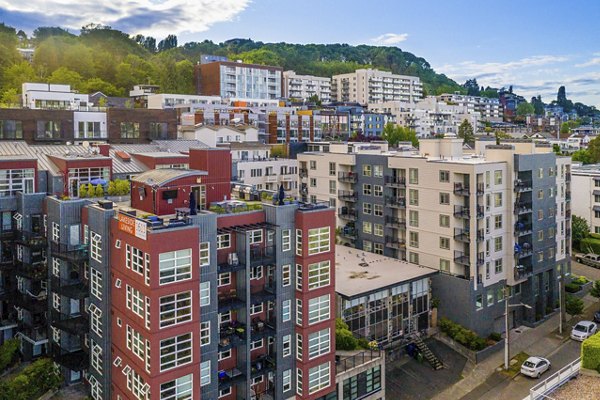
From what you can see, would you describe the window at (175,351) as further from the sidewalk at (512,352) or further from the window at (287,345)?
the sidewalk at (512,352)

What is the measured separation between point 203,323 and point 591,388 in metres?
21.2

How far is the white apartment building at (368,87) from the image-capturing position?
185125mm

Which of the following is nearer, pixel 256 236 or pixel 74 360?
pixel 256 236

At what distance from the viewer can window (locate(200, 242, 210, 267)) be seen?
98.3 ft

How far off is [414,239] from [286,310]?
24.6 m

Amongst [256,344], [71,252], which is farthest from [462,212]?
[71,252]

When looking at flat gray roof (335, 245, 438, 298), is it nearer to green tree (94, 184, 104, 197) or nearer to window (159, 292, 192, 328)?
window (159, 292, 192, 328)

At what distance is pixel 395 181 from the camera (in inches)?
2258

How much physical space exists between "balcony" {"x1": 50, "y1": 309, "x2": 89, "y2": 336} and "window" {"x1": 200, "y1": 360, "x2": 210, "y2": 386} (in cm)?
943

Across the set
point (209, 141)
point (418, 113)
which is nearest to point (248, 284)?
point (209, 141)

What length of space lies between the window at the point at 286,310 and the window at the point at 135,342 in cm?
931

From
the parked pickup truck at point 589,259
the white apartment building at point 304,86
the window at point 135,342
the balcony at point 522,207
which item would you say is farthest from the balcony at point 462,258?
the white apartment building at point 304,86

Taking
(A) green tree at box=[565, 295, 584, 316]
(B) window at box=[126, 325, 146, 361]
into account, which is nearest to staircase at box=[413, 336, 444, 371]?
(A) green tree at box=[565, 295, 584, 316]

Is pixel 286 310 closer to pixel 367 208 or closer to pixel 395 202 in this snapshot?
pixel 395 202
